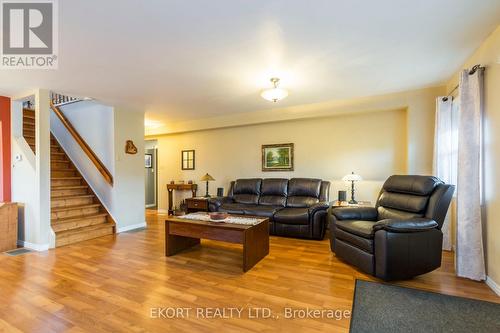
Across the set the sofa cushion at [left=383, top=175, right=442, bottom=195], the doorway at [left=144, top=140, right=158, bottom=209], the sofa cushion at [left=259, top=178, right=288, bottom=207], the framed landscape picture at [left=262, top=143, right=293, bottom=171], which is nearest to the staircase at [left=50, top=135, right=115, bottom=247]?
the doorway at [left=144, top=140, right=158, bottom=209]

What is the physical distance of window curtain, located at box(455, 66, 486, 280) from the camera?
7.67 ft

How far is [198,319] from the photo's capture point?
5.94 ft

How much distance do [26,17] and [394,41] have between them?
3159 mm

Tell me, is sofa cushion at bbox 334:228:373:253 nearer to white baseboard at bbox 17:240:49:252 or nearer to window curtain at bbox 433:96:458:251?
window curtain at bbox 433:96:458:251

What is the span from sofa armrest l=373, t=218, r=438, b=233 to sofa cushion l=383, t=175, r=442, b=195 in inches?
18.7

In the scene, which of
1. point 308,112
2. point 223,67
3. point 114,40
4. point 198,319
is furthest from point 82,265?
point 308,112

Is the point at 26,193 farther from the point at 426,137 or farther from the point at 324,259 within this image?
the point at 426,137

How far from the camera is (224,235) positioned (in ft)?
9.32

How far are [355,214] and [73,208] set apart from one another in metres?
4.57

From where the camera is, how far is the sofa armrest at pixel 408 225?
90.4 inches

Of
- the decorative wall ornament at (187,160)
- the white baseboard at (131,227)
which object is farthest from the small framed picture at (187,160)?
the white baseboard at (131,227)

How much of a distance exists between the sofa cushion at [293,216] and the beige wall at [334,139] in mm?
955

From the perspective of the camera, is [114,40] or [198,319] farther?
[114,40]

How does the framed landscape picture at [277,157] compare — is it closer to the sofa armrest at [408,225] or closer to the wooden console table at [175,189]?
the wooden console table at [175,189]
